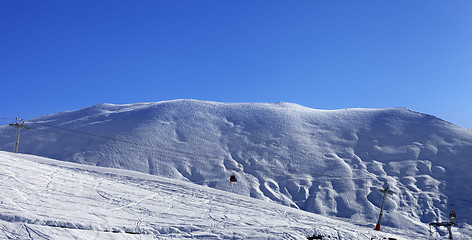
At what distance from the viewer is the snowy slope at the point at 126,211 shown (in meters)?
15.9

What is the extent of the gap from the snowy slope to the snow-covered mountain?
2473 cm

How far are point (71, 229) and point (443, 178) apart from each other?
205 ft

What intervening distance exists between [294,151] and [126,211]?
5059cm

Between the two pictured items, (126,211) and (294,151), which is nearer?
(126,211)

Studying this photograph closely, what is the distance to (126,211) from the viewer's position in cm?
2162

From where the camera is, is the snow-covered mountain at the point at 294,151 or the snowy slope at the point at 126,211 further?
the snow-covered mountain at the point at 294,151

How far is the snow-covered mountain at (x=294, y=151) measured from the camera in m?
56.5

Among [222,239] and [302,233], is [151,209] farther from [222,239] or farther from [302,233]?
[302,233]

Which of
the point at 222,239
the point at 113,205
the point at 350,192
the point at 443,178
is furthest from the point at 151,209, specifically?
the point at 443,178

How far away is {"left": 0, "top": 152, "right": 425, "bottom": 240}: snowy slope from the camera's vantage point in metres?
15.9

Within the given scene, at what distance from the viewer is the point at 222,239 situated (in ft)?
55.2

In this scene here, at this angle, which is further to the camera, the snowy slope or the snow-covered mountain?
the snow-covered mountain

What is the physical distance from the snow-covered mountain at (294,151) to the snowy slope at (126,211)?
24.7m

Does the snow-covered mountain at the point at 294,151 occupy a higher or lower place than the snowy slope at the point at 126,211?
higher
